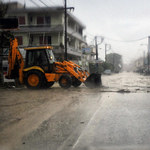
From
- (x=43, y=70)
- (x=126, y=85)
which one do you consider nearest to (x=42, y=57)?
(x=43, y=70)

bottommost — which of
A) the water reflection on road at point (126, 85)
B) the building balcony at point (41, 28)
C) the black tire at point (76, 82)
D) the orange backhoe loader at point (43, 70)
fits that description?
the water reflection on road at point (126, 85)

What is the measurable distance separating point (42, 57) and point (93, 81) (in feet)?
13.0

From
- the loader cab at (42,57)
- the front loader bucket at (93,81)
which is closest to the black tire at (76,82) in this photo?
the front loader bucket at (93,81)

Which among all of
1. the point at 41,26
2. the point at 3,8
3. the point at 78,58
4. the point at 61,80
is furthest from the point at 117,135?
the point at 78,58

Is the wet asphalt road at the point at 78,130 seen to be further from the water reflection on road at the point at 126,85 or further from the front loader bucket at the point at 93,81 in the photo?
the front loader bucket at the point at 93,81

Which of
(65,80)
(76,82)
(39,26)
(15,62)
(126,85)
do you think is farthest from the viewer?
(39,26)

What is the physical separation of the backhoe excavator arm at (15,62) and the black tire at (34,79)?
63 centimetres

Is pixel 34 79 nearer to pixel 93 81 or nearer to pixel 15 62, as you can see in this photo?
pixel 15 62

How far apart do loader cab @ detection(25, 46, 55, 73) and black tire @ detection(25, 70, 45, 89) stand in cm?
52

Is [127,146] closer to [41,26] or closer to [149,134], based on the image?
[149,134]

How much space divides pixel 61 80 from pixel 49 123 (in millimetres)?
9125

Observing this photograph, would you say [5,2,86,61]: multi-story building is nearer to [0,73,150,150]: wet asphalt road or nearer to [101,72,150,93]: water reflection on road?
[101,72,150,93]: water reflection on road

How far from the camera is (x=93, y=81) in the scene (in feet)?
50.0

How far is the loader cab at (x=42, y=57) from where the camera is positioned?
1499 cm
